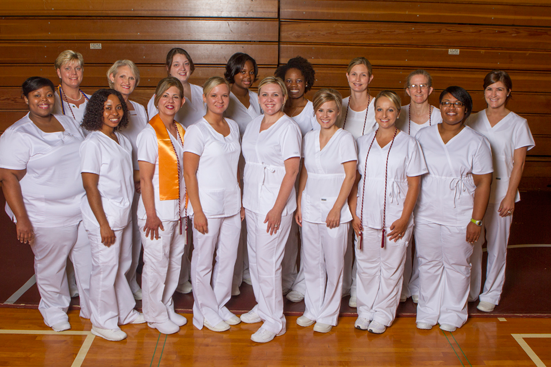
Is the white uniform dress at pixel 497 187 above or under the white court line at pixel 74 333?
above

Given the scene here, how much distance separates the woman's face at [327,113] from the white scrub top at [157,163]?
83cm

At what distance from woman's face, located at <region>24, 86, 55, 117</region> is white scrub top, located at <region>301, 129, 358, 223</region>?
157cm

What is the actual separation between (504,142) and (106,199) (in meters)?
2.62

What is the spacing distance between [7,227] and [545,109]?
7.36m

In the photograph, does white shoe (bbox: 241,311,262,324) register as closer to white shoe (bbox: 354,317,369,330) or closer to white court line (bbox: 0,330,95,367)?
white shoe (bbox: 354,317,369,330)

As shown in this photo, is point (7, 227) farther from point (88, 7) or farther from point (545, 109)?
point (545, 109)

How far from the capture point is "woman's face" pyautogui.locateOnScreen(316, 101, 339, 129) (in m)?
2.70

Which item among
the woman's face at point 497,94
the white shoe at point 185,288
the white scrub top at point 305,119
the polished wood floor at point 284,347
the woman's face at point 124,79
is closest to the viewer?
the polished wood floor at point 284,347

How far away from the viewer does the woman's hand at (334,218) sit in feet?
8.95

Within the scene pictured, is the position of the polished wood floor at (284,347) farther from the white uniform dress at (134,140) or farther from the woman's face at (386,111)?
the woman's face at (386,111)

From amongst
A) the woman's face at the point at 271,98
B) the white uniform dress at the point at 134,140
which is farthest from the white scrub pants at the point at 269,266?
the white uniform dress at the point at 134,140

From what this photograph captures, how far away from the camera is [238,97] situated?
11.4 ft

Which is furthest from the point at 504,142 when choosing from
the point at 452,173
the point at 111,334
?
the point at 111,334

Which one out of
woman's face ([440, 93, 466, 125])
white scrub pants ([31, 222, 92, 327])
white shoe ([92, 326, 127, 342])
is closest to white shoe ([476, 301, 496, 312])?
woman's face ([440, 93, 466, 125])
